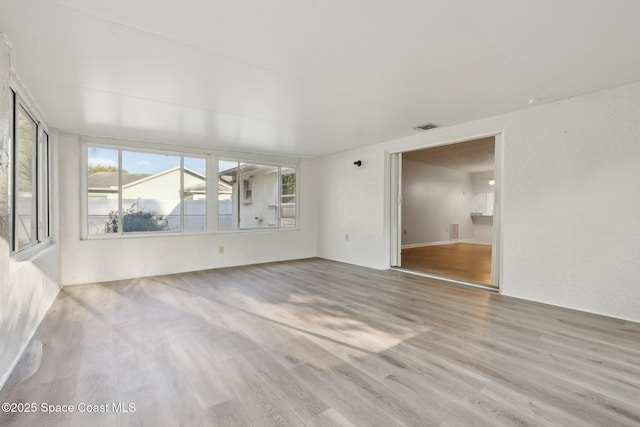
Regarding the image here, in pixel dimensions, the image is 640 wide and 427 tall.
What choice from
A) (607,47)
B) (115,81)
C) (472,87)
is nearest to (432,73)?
(472,87)

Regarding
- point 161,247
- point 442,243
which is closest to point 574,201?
point 161,247

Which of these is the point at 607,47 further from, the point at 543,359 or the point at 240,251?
the point at 240,251

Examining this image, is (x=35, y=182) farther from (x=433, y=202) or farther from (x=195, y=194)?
(x=433, y=202)

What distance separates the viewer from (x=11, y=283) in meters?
2.08

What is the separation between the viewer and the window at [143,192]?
447 cm

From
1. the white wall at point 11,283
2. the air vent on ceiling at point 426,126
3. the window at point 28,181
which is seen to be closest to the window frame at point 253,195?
the window at point 28,181

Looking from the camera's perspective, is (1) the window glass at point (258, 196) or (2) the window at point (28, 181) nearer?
(2) the window at point (28, 181)

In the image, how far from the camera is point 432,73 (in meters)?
2.56

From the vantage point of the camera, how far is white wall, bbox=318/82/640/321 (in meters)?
2.83

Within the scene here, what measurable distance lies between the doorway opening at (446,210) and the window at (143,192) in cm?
359

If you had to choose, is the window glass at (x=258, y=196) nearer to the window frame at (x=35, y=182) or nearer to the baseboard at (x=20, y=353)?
the window frame at (x=35, y=182)

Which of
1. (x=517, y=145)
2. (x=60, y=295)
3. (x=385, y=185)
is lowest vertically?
(x=60, y=295)

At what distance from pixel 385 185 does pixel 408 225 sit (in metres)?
3.59

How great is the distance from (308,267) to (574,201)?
3956 mm
